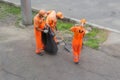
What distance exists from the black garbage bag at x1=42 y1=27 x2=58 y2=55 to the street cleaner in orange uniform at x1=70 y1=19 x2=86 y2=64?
748 mm

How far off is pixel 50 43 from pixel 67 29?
212 centimetres

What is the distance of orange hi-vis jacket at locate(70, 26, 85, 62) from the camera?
8.66m

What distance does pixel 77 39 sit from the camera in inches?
348

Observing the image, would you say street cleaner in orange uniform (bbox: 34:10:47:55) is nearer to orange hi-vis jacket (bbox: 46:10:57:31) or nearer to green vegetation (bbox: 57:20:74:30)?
orange hi-vis jacket (bbox: 46:10:57:31)

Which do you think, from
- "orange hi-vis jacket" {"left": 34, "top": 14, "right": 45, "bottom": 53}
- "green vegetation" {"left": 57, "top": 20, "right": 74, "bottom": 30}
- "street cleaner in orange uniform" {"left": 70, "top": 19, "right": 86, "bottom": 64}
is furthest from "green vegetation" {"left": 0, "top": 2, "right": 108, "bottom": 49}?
"orange hi-vis jacket" {"left": 34, "top": 14, "right": 45, "bottom": 53}

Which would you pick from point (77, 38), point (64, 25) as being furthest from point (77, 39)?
point (64, 25)

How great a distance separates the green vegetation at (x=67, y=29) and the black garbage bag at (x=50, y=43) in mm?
1347

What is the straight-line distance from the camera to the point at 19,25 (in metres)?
12.0

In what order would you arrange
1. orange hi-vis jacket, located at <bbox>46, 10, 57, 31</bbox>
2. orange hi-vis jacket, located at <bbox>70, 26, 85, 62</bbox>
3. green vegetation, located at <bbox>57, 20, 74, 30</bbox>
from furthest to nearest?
green vegetation, located at <bbox>57, 20, 74, 30</bbox>, orange hi-vis jacket, located at <bbox>46, 10, 57, 31</bbox>, orange hi-vis jacket, located at <bbox>70, 26, 85, 62</bbox>

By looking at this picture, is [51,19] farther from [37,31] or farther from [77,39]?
[77,39]

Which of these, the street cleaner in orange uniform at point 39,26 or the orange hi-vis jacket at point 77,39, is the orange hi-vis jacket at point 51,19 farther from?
the orange hi-vis jacket at point 77,39

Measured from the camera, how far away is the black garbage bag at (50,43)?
9326mm

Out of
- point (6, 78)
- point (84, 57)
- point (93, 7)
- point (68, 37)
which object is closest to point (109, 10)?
point (93, 7)

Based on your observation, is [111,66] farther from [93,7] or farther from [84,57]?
[93,7]
